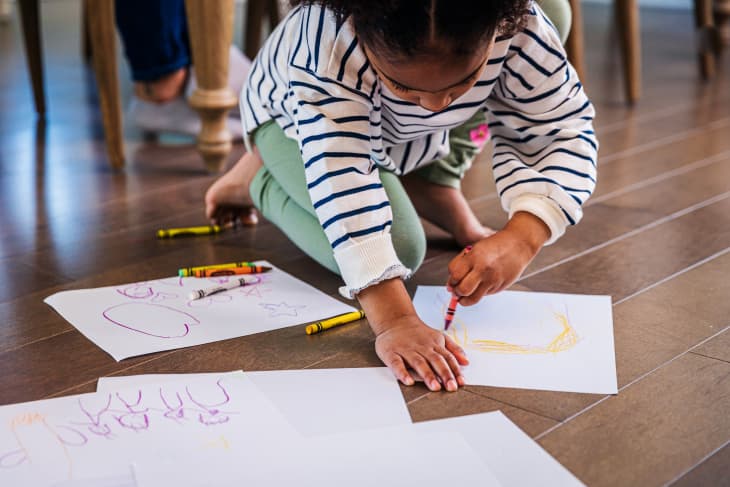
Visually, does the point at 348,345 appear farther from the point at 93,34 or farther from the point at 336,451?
the point at 93,34

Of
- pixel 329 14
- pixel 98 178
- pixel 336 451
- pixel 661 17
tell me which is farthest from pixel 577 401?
pixel 661 17

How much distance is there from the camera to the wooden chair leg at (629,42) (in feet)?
6.27

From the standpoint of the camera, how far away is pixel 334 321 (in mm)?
896

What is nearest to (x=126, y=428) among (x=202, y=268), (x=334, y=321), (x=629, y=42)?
(x=334, y=321)

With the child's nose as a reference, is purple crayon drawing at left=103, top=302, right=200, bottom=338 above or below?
below

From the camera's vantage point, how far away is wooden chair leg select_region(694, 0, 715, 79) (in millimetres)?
2258

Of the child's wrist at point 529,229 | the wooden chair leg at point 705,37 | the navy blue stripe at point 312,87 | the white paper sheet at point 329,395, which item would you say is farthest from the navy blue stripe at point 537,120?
the wooden chair leg at point 705,37

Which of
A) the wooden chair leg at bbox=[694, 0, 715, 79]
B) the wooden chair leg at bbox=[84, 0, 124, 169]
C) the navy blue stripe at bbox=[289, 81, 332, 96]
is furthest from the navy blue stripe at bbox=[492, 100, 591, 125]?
the wooden chair leg at bbox=[694, 0, 715, 79]

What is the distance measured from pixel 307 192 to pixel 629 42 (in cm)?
119

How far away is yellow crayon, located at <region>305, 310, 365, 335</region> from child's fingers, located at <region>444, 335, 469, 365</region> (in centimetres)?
12

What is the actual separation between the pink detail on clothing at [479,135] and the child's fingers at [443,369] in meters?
0.51

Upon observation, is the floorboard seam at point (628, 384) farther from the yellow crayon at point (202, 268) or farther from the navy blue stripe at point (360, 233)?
the yellow crayon at point (202, 268)

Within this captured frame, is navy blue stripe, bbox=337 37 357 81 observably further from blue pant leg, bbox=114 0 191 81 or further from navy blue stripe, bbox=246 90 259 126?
blue pant leg, bbox=114 0 191 81

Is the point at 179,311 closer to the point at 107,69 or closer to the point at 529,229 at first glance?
the point at 529,229
